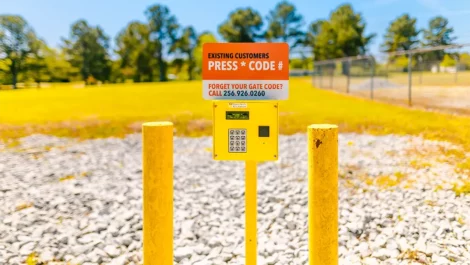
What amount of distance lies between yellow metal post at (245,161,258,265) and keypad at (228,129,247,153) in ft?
0.41

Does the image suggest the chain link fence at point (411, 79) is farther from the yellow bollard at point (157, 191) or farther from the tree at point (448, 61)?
the yellow bollard at point (157, 191)

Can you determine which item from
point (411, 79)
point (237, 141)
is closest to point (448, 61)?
point (411, 79)

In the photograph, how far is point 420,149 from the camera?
807cm

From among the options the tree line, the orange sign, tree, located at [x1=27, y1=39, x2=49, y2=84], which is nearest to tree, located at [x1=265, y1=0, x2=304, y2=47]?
the tree line

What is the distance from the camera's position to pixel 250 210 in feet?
9.86

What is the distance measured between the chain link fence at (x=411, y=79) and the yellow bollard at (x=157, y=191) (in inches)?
431

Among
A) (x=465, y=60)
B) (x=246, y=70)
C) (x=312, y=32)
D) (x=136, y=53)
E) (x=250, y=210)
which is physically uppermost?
(x=312, y=32)

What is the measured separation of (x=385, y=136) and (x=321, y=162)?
7.60m

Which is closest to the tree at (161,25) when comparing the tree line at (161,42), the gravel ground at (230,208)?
the tree line at (161,42)

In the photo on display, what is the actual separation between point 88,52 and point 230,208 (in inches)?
2803

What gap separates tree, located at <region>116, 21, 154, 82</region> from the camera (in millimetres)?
71125

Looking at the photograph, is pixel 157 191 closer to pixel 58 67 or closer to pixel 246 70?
pixel 246 70

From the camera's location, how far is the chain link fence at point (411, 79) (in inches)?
604

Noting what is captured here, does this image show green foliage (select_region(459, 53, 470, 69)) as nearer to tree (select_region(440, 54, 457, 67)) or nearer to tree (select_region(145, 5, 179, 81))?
tree (select_region(440, 54, 457, 67))
